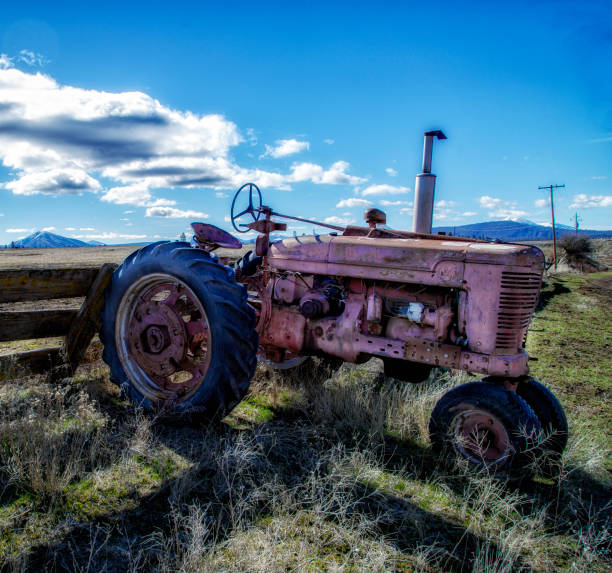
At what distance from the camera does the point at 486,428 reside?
3104 mm

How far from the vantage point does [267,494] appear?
98.7 inches

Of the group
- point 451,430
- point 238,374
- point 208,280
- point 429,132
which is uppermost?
point 429,132

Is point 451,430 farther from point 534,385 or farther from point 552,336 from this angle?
point 552,336

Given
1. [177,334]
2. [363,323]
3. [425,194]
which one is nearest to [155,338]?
[177,334]

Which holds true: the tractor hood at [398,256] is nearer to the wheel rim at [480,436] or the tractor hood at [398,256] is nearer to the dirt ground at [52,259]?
the wheel rim at [480,436]

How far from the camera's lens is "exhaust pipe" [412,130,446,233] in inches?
240

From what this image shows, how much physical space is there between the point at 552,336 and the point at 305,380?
187 inches

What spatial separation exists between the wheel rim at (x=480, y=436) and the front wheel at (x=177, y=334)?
5.03ft

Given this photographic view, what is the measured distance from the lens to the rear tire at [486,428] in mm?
2971

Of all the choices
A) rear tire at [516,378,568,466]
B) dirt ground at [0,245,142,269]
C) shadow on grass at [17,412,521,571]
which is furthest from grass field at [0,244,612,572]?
dirt ground at [0,245,142,269]

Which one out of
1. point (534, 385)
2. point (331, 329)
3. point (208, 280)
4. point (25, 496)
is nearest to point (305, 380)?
point (331, 329)

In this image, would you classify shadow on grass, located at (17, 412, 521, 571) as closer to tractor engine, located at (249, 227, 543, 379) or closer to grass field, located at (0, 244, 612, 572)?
grass field, located at (0, 244, 612, 572)

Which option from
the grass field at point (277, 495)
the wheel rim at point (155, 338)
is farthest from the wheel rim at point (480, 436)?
the wheel rim at point (155, 338)

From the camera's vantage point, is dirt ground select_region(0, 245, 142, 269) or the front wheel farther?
dirt ground select_region(0, 245, 142, 269)
